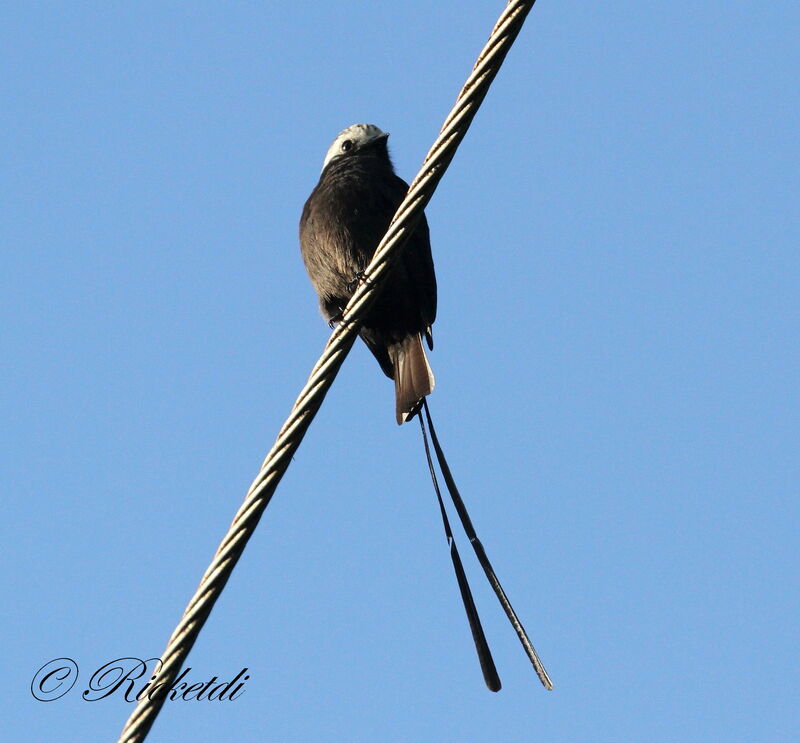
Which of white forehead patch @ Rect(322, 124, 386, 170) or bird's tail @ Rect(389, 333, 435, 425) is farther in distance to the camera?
white forehead patch @ Rect(322, 124, 386, 170)

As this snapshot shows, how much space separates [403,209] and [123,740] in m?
1.16

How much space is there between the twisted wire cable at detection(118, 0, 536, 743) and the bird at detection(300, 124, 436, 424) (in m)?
1.79

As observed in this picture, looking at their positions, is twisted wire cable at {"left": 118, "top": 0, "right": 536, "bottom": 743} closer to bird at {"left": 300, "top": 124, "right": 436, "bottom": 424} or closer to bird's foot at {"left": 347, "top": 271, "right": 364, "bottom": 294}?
bird's foot at {"left": 347, "top": 271, "right": 364, "bottom": 294}

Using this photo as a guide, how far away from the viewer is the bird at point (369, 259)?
4.42 metres

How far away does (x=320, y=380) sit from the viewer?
2314 mm

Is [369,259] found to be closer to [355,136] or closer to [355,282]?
[355,282]

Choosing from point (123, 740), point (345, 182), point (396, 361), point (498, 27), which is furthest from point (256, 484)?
point (345, 182)

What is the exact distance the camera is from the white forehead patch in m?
5.33

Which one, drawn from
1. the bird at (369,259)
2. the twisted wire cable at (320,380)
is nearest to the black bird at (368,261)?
the bird at (369,259)

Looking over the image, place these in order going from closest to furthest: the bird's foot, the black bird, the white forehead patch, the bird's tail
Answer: the bird's tail → the bird's foot → the black bird → the white forehead patch

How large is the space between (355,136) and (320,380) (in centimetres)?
326

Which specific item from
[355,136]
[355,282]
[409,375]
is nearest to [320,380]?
[409,375]

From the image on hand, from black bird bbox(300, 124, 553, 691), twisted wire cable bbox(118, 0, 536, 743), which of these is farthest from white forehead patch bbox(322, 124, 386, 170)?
twisted wire cable bbox(118, 0, 536, 743)

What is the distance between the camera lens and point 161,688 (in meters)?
1.94
